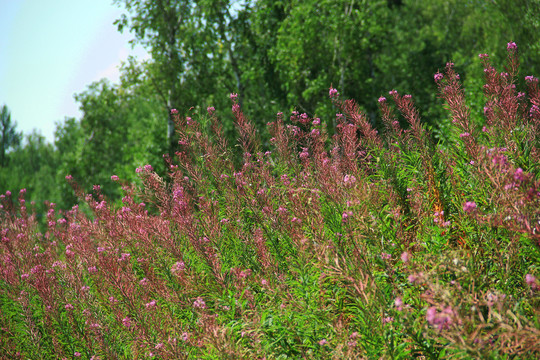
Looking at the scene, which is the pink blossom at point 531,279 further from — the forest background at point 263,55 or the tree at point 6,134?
the tree at point 6,134

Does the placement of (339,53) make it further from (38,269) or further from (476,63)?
(38,269)

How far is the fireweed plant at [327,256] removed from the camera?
2293mm

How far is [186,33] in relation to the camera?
1540 cm

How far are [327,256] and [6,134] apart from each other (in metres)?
56.6

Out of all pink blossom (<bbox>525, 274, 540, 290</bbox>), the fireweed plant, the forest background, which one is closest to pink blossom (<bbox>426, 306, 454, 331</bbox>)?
the fireweed plant

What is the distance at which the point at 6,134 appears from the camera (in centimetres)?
4803

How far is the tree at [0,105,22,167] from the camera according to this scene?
156 feet

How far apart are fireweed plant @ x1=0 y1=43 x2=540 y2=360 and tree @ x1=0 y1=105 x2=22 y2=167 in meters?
52.1

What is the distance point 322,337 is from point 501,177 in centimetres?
153

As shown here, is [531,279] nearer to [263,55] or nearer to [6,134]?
[263,55]

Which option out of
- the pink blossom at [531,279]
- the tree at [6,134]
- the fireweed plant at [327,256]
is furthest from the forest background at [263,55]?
the tree at [6,134]

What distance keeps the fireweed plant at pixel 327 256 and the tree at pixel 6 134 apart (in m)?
52.1

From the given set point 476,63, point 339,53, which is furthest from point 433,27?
point 339,53

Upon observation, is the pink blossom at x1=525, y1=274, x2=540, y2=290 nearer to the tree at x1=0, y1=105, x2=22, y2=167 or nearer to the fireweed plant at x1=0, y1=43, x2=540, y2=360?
the fireweed plant at x1=0, y1=43, x2=540, y2=360
